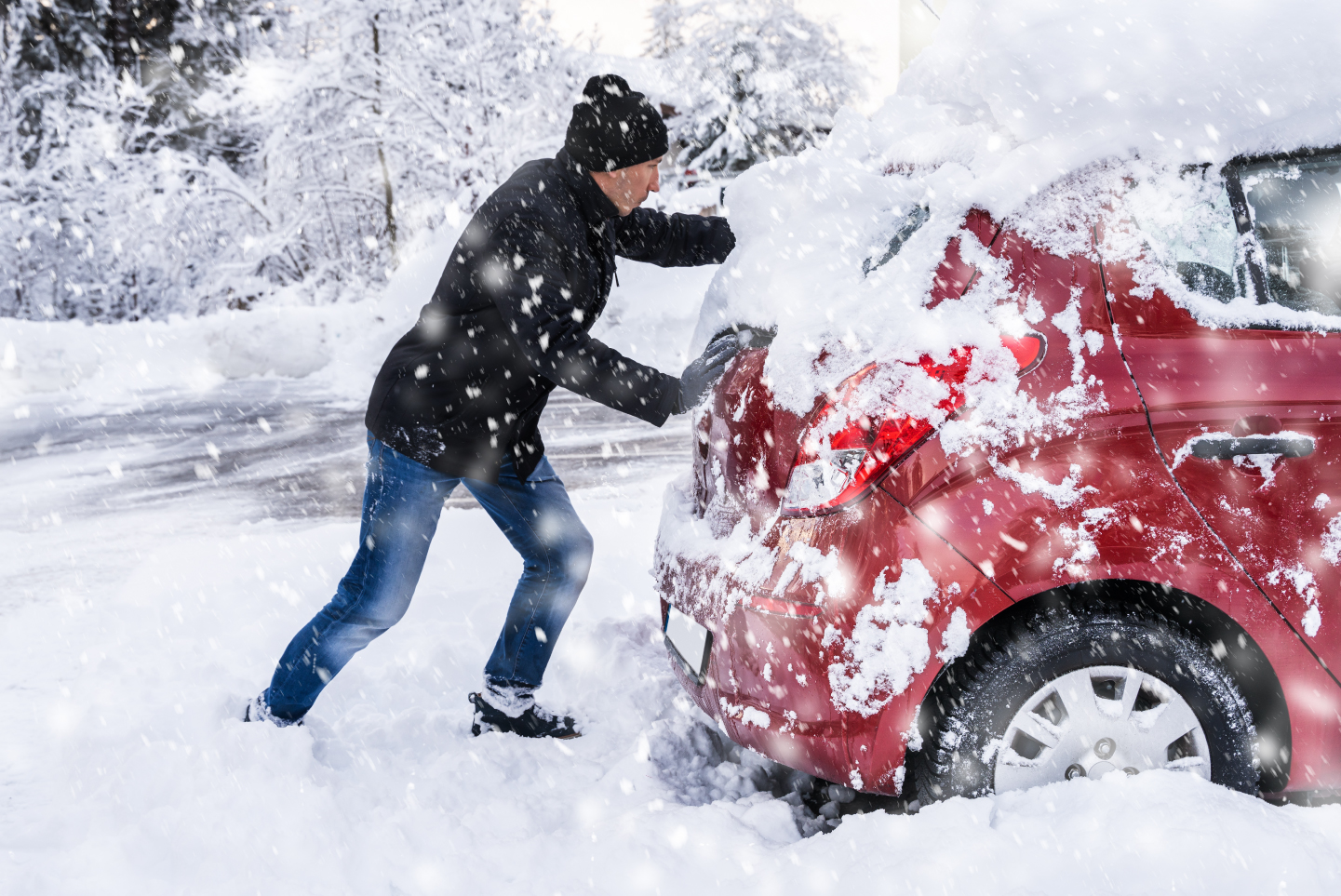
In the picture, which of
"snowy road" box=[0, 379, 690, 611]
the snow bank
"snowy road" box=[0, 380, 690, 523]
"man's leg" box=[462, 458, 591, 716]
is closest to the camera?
"man's leg" box=[462, 458, 591, 716]

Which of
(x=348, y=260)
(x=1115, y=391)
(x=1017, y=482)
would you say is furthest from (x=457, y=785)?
(x=348, y=260)

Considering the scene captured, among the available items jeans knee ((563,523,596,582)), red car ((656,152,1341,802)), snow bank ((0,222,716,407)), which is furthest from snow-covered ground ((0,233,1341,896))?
snow bank ((0,222,716,407))

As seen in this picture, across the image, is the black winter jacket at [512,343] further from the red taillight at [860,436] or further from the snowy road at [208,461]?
the snowy road at [208,461]

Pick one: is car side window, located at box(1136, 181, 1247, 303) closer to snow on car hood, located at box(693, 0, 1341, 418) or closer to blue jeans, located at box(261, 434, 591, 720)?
snow on car hood, located at box(693, 0, 1341, 418)

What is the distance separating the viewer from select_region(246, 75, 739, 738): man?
2.46 metres

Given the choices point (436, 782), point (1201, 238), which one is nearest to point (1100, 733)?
point (1201, 238)

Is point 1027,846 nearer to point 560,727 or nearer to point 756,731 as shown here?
point 756,731

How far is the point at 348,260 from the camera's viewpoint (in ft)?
70.0

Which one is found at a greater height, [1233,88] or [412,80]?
[412,80]

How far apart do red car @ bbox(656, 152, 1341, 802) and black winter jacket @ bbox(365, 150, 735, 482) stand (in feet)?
2.28

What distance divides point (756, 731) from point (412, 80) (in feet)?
56.5

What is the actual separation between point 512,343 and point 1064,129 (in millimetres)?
1465

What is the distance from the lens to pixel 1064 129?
6.89ft

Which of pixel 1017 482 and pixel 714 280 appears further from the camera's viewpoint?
pixel 714 280
